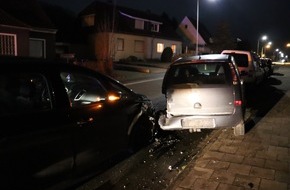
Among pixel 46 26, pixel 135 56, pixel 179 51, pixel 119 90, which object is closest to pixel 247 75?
pixel 119 90

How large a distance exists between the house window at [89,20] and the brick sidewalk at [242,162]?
115 feet


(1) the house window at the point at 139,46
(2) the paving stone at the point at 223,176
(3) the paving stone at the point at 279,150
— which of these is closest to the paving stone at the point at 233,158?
(2) the paving stone at the point at 223,176

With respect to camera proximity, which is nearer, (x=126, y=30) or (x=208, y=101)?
(x=208, y=101)

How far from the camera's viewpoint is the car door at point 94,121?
13.3ft

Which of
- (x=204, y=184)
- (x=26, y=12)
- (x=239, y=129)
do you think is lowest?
(x=204, y=184)

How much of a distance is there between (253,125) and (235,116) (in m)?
1.61

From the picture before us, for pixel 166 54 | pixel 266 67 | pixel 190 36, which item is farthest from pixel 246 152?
pixel 190 36

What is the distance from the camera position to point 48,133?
3549mm

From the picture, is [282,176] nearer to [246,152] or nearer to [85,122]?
[246,152]

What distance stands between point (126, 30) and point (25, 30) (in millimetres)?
18510

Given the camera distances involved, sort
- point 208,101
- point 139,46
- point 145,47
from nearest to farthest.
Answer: point 208,101 → point 139,46 → point 145,47

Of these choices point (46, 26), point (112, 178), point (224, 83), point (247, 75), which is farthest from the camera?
point (46, 26)

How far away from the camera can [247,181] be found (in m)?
4.56

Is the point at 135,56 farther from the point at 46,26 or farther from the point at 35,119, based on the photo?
the point at 35,119
